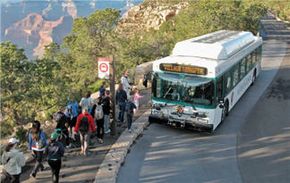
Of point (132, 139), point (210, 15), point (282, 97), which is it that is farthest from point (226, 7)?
point (132, 139)

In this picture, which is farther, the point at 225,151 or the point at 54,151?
the point at 225,151

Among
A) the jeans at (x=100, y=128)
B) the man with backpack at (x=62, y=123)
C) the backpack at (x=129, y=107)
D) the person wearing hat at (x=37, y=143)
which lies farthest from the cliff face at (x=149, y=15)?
the person wearing hat at (x=37, y=143)

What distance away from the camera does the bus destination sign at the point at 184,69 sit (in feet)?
50.7

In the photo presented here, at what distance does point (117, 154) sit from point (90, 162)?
0.95 meters

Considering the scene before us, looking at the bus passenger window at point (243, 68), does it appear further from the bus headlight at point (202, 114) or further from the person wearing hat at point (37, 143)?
the person wearing hat at point (37, 143)

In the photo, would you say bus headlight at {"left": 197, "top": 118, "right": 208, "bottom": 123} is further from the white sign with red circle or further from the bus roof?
the white sign with red circle

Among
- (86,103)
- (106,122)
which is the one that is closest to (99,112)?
(86,103)

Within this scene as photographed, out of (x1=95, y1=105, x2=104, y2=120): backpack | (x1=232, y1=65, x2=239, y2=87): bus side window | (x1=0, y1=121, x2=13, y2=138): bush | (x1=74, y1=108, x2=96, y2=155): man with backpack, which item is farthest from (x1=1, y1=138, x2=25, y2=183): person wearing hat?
(x1=0, y1=121, x2=13, y2=138): bush

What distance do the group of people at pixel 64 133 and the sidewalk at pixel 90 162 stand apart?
223mm

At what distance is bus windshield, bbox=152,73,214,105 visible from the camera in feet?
50.8

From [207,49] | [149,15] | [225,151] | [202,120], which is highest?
[207,49]

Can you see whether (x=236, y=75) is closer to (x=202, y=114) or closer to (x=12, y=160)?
(x=202, y=114)

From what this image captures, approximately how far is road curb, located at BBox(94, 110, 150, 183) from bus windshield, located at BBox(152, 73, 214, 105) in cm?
142

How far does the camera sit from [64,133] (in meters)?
13.1
